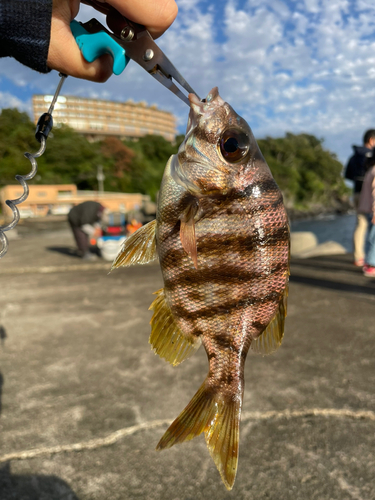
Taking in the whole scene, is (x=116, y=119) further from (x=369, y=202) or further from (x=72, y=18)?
(x=72, y=18)

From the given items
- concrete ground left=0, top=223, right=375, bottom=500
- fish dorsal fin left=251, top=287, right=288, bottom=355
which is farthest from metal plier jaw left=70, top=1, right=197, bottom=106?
concrete ground left=0, top=223, right=375, bottom=500

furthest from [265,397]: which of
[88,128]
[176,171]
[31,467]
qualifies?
[88,128]

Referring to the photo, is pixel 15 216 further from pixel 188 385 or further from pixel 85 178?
pixel 85 178

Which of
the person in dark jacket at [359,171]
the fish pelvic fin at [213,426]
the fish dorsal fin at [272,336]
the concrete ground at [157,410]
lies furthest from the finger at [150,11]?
the person in dark jacket at [359,171]

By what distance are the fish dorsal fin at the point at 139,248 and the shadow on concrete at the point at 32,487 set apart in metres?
2.72

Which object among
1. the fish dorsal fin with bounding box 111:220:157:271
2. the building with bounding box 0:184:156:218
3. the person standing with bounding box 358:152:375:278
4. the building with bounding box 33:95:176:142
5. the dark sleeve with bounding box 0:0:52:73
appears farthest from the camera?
the building with bounding box 33:95:176:142

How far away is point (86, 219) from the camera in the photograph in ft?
43.0

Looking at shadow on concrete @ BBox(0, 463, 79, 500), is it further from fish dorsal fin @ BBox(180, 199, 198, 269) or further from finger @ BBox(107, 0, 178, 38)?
finger @ BBox(107, 0, 178, 38)

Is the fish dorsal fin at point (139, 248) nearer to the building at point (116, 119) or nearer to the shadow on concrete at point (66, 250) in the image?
the shadow on concrete at point (66, 250)

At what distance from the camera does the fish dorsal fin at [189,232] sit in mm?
1342

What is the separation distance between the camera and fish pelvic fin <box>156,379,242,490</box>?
1.35 meters

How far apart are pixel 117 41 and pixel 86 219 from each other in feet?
39.9

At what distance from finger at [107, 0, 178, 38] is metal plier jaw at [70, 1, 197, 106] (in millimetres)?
67

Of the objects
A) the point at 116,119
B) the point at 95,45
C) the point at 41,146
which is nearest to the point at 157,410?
the point at 41,146
